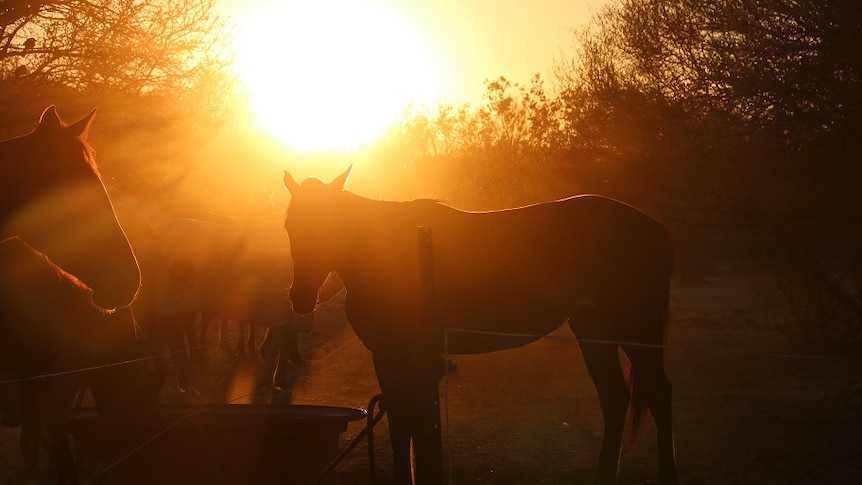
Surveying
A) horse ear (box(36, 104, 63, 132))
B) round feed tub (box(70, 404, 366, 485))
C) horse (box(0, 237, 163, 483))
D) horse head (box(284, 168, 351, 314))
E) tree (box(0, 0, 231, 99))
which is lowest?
round feed tub (box(70, 404, 366, 485))

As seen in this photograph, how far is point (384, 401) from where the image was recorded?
4996 mm

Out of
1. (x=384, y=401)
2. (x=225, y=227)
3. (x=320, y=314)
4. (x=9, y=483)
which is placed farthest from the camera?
(x=320, y=314)

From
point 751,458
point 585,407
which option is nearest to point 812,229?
point 585,407

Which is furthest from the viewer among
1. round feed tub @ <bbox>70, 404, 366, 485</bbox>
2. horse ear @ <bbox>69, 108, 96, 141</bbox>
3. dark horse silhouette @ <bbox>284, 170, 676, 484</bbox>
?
dark horse silhouette @ <bbox>284, 170, 676, 484</bbox>

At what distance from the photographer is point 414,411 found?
15.9 feet

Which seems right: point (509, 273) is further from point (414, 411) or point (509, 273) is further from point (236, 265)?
point (236, 265)

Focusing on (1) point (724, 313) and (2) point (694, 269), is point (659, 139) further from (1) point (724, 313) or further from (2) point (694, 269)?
(2) point (694, 269)

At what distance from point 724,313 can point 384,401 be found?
1479 cm

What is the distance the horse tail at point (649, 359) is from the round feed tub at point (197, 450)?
205 centimetres

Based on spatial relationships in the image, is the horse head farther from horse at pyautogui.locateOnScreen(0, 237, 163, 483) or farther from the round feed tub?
horse at pyautogui.locateOnScreen(0, 237, 163, 483)

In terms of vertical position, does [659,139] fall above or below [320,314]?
above

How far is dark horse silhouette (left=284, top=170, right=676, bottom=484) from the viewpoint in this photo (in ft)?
17.7

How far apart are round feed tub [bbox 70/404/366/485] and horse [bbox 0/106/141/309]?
96 centimetres

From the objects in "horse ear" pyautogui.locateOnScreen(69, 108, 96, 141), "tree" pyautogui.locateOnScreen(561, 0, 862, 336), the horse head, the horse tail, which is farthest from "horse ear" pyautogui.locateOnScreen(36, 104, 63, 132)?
"tree" pyautogui.locateOnScreen(561, 0, 862, 336)
